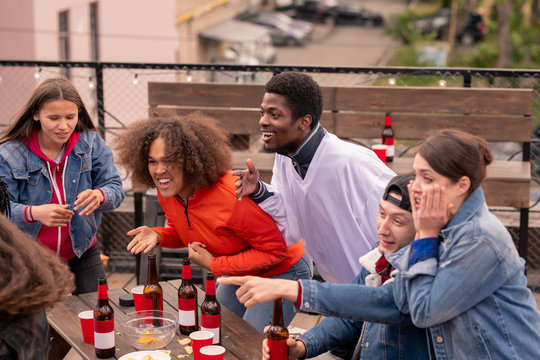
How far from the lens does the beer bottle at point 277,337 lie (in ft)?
8.36

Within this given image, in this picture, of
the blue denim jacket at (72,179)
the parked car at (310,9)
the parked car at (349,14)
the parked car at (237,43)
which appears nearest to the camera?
the blue denim jacket at (72,179)

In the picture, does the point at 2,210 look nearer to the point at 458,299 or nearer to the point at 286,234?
the point at 286,234

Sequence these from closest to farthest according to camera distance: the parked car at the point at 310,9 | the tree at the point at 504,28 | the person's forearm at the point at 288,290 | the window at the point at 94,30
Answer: the person's forearm at the point at 288,290 < the window at the point at 94,30 < the tree at the point at 504,28 < the parked car at the point at 310,9

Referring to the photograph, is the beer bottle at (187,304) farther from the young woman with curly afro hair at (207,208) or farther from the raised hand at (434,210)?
the raised hand at (434,210)

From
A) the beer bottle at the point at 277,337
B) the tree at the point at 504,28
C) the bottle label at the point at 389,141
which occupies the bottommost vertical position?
the beer bottle at the point at 277,337

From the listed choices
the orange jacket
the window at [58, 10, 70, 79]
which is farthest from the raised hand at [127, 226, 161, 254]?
the window at [58, 10, 70, 79]

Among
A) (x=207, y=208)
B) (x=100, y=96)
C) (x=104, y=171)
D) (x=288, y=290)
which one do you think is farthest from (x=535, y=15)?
(x=288, y=290)

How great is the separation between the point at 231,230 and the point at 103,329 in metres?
0.77

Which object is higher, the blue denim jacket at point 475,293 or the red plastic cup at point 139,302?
the blue denim jacket at point 475,293

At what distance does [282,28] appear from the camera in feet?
115

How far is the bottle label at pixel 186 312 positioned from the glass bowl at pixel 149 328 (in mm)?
39

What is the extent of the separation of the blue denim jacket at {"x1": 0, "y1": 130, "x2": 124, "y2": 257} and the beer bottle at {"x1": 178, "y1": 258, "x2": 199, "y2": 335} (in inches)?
40.7

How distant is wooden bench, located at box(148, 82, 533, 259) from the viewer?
536 centimetres

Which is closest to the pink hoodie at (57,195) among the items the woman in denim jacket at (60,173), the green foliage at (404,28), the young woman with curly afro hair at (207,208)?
the woman in denim jacket at (60,173)
